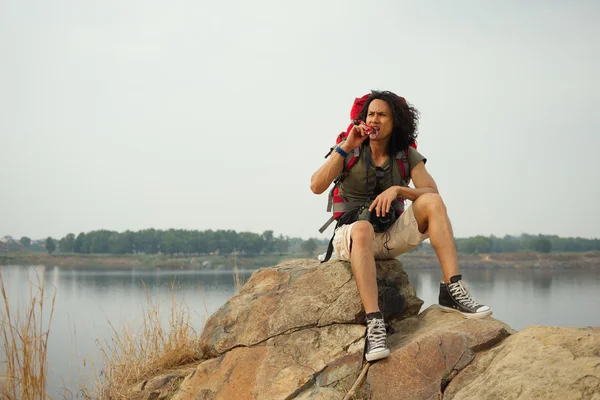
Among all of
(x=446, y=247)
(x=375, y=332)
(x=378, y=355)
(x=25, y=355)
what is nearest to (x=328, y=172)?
(x=446, y=247)

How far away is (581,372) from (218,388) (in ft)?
7.49

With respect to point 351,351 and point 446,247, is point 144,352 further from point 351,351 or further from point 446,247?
point 446,247

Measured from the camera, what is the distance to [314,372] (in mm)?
3414

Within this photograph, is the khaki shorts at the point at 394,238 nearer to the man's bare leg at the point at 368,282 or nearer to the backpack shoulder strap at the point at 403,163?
the man's bare leg at the point at 368,282

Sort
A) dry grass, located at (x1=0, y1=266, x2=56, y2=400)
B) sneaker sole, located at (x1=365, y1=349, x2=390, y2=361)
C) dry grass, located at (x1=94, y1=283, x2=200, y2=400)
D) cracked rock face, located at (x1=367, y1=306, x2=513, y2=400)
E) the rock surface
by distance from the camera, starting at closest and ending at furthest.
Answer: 1. the rock surface
2. cracked rock face, located at (x1=367, y1=306, x2=513, y2=400)
3. sneaker sole, located at (x1=365, y1=349, x2=390, y2=361)
4. dry grass, located at (x1=0, y1=266, x2=56, y2=400)
5. dry grass, located at (x1=94, y1=283, x2=200, y2=400)

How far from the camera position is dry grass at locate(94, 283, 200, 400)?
4.56m

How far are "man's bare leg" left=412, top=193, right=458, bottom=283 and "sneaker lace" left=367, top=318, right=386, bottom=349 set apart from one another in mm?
570

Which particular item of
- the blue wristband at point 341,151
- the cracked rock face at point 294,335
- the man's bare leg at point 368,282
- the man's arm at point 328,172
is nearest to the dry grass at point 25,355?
the cracked rock face at point 294,335

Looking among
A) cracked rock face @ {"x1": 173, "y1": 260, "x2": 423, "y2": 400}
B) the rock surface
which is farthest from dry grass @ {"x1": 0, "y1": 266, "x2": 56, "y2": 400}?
cracked rock face @ {"x1": 173, "y1": 260, "x2": 423, "y2": 400}

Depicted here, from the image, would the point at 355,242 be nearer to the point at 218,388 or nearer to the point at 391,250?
the point at 391,250

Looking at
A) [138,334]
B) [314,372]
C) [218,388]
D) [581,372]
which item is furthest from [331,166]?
[138,334]

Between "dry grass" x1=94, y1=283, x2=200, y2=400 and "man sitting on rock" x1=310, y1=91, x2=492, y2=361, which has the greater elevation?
"man sitting on rock" x1=310, y1=91, x2=492, y2=361

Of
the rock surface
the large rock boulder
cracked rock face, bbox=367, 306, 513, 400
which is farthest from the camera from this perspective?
cracked rock face, bbox=367, 306, 513, 400

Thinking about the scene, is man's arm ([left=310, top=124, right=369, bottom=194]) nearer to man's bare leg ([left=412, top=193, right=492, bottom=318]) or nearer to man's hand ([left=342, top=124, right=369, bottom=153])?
man's hand ([left=342, top=124, right=369, bottom=153])
